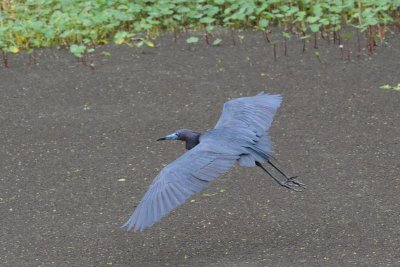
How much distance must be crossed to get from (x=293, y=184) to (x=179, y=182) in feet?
3.92

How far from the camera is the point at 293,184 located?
5.86 metres

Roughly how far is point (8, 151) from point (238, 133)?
2158 mm

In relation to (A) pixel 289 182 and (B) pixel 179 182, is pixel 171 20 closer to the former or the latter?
(A) pixel 289 182

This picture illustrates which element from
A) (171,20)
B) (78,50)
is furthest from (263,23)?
(78,50)

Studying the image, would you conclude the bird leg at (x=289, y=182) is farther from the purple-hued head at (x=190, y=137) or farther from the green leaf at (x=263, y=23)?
the green leaf at (x=263, y=23)

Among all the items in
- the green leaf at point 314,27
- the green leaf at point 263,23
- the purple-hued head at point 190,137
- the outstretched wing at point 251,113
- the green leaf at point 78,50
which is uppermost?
the outstretched wing at point 251,113

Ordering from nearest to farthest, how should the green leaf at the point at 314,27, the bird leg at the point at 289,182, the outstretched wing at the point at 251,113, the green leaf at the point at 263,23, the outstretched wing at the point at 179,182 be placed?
1. the outstretched wing at the point at 179,182
2. the bird leg at the point at 289,182
3. the outstretched wing at the point at 251,113
4. the green leaf at the point at 314,27
5. the green leaf at the point at 263,23

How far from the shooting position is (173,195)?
4781 millimetres

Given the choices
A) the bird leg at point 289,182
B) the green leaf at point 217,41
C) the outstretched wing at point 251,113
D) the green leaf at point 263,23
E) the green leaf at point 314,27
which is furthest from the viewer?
the green leaf at point 263,23

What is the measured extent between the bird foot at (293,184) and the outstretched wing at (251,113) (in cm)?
32

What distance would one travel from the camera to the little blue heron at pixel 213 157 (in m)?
4.75

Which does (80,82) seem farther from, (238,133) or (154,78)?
(238,133)

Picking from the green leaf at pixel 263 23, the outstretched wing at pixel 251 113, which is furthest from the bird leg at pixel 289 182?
the green leaf at pixel 263 23

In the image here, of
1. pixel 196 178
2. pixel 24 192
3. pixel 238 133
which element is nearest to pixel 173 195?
pixel 196 178
